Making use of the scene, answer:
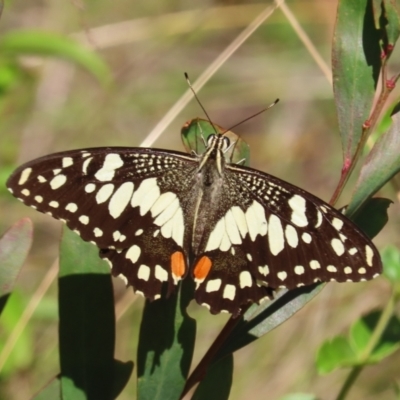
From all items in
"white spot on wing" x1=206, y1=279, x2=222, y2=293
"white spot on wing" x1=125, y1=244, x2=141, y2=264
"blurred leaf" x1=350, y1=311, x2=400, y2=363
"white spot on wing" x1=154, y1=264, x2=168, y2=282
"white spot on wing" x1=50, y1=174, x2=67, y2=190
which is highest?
"white spot on wing" x1=50, y1=174, x2=67, y2=190

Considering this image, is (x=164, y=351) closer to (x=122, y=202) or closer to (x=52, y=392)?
(x=52, y=392)

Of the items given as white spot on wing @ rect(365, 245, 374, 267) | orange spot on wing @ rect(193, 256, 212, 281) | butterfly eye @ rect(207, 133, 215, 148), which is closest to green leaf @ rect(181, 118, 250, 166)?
butterfly eye @ rect(207, 133, 215, 148)

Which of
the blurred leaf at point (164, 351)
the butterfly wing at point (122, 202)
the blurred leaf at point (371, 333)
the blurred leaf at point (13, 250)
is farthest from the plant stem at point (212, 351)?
the blurred leaf at point (371, 333)

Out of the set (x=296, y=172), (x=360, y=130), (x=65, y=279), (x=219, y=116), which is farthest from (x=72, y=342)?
(x=219, y=116)

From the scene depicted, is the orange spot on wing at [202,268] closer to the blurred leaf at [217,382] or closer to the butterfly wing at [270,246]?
the butterfly wing at [270,246]

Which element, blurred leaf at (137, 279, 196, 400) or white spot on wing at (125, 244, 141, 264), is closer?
blurred leaf at (137, 279, 196, 400)

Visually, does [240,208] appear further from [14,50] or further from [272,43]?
[272,43]

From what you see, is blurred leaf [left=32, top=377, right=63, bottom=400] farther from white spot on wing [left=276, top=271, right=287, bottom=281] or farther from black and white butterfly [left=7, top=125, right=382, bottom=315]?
white spot on wing [left=276, top=271, right=287, bottom=281]
